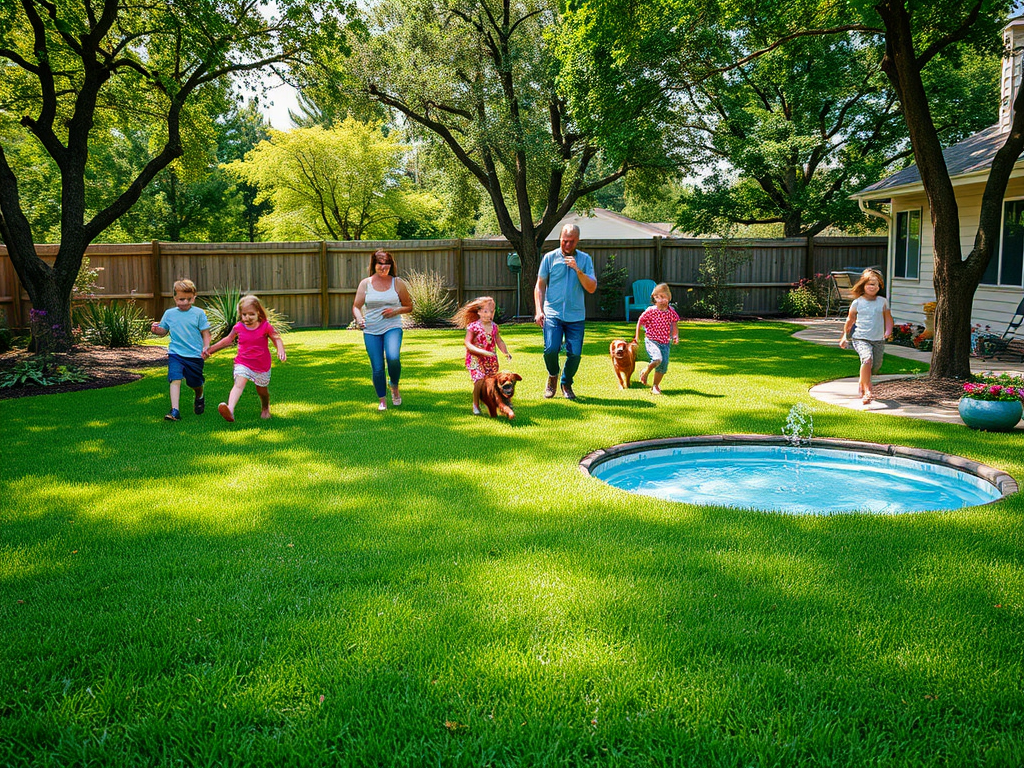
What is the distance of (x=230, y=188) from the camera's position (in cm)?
3534

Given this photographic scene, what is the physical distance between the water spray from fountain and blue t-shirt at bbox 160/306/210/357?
5.68m

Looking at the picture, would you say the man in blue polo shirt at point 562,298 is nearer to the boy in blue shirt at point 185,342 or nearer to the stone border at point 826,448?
the stone border at point 826,448

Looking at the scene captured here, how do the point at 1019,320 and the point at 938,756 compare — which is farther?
the point at 1019,320

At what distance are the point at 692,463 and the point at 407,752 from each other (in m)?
4.38

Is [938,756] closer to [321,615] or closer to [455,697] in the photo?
[455,697]

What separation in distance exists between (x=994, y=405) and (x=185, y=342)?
758cm

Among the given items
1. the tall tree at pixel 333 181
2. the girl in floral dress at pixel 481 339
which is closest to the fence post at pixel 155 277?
the tall tree at pixel 333 181

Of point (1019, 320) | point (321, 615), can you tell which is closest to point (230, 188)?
point (1019, 320)

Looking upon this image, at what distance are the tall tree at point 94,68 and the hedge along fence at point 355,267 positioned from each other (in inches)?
141

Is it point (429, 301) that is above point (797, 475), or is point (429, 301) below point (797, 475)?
above

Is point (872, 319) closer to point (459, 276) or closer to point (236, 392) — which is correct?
point (236, 392)

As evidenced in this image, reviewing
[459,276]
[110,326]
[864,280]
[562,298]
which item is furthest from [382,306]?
[459,276]

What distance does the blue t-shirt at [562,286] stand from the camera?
797cm

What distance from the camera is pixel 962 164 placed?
502 inches
